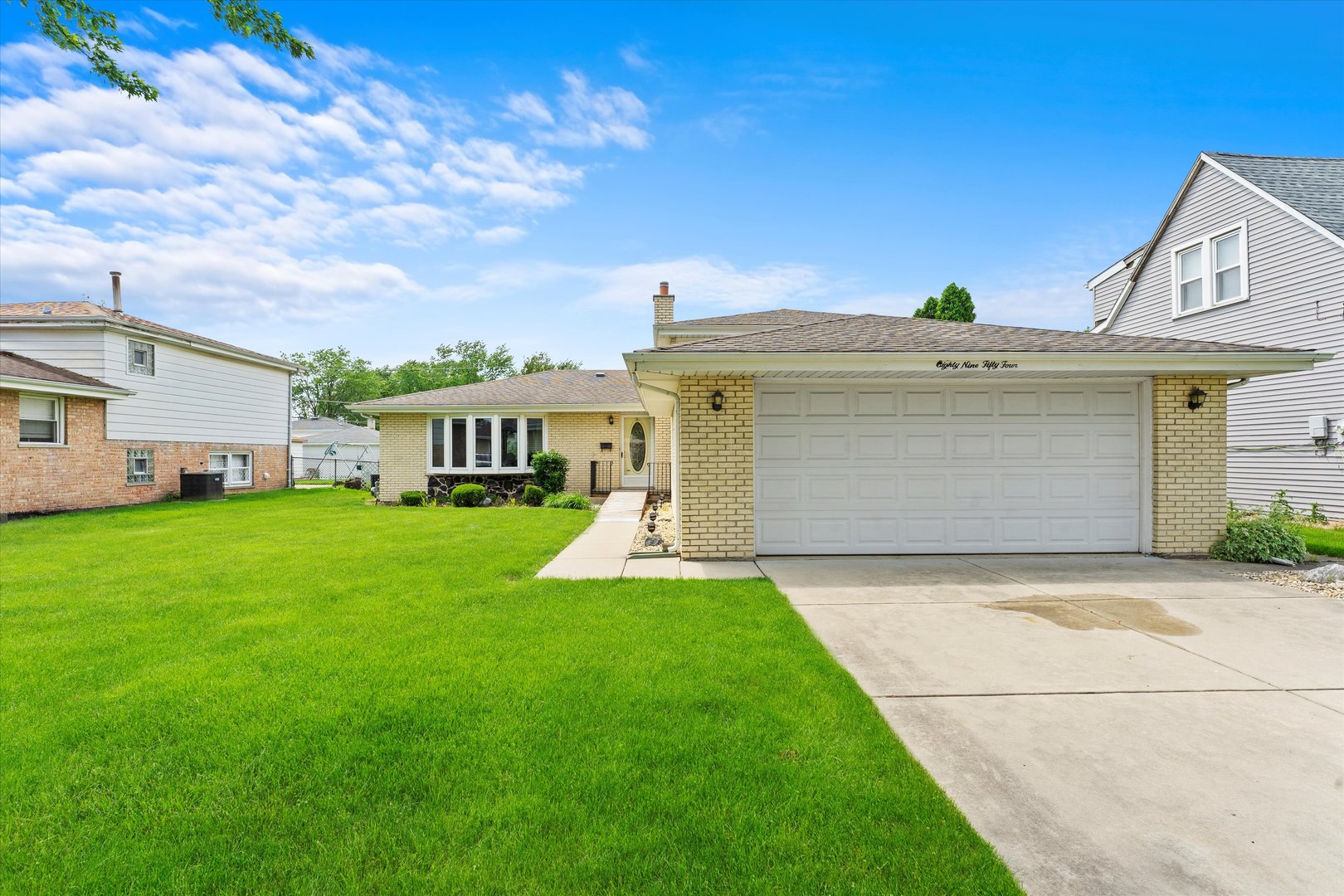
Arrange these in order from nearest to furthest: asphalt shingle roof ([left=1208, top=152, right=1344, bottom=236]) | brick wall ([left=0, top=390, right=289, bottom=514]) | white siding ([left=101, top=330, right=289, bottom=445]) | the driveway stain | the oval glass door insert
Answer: the driveway stain, asphalt shingle roof ([left=1208, top=152, right=1344, bottom=236]), brick wall ([left=0, top=390, right=289, bottom=514]), white siding ([left=101, top=330, right=289, bottom=445]), the oval glass door insert

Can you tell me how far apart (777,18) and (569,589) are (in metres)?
9.12

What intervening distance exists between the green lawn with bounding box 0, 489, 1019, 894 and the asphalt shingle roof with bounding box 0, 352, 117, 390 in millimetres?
12008

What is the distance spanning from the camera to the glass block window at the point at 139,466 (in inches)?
634

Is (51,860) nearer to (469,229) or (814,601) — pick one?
(814,601)

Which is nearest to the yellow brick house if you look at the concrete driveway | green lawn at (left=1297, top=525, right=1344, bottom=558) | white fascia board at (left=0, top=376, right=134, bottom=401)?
the concrete driveway

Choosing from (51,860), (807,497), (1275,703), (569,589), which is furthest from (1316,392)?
(51,860)

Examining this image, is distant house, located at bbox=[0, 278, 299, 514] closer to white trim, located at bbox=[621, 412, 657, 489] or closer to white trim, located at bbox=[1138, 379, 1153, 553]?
white trim, located at bbox=[621, 412, 657, 489]

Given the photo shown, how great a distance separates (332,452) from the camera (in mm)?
34500

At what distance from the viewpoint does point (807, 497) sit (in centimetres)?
764

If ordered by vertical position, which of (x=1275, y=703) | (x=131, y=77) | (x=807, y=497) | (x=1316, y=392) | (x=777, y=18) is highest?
(x=777, y=18)

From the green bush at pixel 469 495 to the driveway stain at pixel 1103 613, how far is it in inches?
508

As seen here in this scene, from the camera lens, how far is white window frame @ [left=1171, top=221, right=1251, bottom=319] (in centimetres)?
1255

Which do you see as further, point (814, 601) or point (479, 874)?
point (814, 601)

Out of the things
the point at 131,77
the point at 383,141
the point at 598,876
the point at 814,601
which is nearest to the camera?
the point at 598,876
